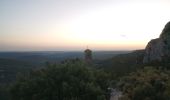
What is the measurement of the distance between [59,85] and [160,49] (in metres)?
25.2

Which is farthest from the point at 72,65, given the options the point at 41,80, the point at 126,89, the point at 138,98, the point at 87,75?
the point at 138,98

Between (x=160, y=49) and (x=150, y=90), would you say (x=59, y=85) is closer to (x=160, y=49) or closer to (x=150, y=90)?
(x=150, y=90)

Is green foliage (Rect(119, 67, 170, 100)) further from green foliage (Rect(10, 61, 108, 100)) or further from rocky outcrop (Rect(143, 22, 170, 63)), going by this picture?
rocky outcrop (Rect(143, 22, 170, 63))

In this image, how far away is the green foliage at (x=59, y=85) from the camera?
2836 cm

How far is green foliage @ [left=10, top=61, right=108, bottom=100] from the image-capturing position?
2836 centimetres

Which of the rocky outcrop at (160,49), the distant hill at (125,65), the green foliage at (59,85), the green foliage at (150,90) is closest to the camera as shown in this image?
the green foliage at (150,90)

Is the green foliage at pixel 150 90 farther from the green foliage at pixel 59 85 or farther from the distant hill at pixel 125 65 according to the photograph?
the distant hill at pixel 125 65

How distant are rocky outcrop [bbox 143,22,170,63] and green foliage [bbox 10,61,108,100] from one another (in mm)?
19634

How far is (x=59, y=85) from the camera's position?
2911cm

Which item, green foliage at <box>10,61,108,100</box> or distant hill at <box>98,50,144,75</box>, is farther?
distant hill at <box>98,50,144,75</box>

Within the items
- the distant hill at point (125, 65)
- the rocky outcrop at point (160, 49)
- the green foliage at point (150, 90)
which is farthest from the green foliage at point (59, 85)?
the distant hill at point (125, 65)

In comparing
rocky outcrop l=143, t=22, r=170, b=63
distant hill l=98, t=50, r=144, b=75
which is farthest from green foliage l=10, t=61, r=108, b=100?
distant hill l=98, t=50, r=144, b=75

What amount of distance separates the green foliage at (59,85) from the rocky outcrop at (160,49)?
773 inches

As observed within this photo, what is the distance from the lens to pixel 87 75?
31484mm
